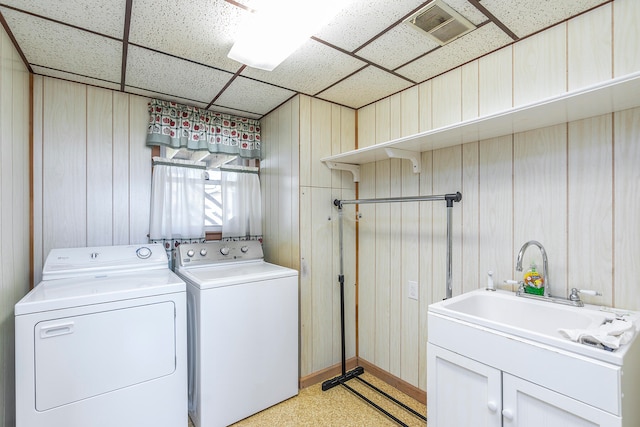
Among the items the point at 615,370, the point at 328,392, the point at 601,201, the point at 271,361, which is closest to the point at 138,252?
the point at 271,361

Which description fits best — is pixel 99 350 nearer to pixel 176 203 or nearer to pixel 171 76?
pixel 176 203

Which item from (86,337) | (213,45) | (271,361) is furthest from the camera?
(271,361)

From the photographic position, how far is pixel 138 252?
2.22 m

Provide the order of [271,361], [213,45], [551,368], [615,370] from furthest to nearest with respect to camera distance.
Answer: [271,361] < [213,45] < [551,368] < [615,370]

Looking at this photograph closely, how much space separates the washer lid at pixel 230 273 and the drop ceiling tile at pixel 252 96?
134cm

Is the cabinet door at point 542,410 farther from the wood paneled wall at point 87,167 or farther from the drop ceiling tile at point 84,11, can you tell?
the wood paneled wall at point 87,167

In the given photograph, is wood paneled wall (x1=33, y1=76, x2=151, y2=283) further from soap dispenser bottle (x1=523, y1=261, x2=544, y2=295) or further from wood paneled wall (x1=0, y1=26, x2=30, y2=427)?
soap dispenser bottle (x1=523, y1=261, x2=544, y2=295)

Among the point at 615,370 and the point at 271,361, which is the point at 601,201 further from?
the point at 271,361

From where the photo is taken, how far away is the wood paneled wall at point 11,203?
152cm

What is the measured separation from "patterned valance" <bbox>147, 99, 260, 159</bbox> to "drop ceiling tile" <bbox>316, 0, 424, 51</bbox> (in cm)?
143

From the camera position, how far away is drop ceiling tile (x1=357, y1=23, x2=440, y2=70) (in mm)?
1631

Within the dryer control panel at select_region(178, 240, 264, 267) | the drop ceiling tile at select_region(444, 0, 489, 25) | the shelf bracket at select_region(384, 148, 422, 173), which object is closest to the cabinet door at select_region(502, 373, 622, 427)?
the shelf bracket at select_region(384, 148, 422, 173)

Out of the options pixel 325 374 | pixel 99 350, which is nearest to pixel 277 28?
pixel 99 350

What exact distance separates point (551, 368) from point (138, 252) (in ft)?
8.02
